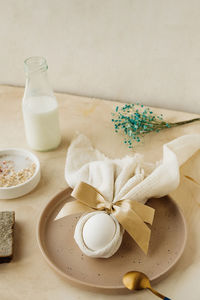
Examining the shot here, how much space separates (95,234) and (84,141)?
439mm

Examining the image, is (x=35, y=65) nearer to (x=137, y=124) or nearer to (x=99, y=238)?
(x=137, y=124)

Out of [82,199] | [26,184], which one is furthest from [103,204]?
[26,184]

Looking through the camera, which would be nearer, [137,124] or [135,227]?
[135,227]

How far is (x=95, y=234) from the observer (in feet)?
2.47

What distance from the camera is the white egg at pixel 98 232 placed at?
0.75m

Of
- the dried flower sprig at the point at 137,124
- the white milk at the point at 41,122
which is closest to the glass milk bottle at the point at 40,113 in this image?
the white milk at the point at 41,122

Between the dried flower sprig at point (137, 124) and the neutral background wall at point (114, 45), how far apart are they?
10 cm

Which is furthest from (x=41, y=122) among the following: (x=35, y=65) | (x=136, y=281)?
(x=136, y=281)

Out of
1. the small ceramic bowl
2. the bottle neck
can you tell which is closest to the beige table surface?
the small ceramic bowl

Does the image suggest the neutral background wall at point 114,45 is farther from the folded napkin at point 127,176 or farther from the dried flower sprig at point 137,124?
the folded napkin at point 127,176

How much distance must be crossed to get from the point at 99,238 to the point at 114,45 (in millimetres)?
679

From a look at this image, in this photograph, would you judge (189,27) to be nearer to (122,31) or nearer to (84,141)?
(122,31)

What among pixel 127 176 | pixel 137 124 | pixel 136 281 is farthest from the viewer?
pixel 137 124

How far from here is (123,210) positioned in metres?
0.80
